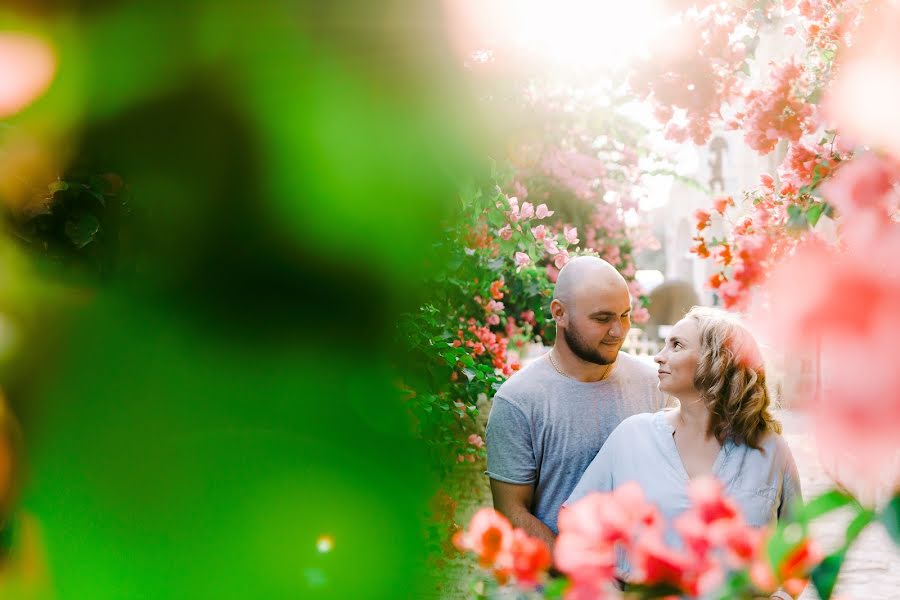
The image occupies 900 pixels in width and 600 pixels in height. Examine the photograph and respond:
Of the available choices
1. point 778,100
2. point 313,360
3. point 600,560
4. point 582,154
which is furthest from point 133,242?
point 582,154

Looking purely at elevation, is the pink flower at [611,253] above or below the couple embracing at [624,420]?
above

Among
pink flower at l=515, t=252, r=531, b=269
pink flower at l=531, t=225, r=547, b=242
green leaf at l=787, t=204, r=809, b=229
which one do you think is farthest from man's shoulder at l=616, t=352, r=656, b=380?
pink flower at l=515, t=252, r=531, b=269

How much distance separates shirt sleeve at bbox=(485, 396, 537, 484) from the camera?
3104 mm

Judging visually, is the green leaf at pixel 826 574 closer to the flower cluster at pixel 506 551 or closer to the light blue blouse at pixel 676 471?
the flower cluster at pixel 506 551

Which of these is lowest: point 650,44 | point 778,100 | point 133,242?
point 133,242

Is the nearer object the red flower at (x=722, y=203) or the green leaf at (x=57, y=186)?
the green leaf at (x=57, y=186)

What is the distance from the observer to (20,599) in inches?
75.1

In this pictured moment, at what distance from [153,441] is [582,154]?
6.72 m

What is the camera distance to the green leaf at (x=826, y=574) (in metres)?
0.84

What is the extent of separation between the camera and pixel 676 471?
261cm

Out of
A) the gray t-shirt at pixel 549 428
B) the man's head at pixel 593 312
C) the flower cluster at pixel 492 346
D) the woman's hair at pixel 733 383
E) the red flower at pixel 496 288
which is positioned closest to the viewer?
the woman's hair at pixel 733 383

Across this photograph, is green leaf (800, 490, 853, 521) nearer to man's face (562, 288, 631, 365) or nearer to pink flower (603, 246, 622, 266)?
man's face (562, 288, 631, 365)

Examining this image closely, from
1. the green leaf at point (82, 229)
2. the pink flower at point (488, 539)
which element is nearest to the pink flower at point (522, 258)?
the green leaf at point (82, 229)

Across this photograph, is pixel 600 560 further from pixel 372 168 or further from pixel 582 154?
pixel 582 154
